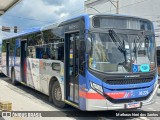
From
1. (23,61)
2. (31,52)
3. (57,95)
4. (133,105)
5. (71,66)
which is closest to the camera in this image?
(133,105)

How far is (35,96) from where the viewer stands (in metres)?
13.3

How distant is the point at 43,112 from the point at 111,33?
10.6 feet

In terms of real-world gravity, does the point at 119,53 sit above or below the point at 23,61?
above

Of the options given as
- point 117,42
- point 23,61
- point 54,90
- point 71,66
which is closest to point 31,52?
point 23,61

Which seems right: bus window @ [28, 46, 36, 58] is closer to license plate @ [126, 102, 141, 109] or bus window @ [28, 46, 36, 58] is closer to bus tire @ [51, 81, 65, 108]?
bus tire @ [51, 81, 65, 108]

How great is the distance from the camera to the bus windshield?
8422 mm

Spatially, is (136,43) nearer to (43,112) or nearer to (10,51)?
(43,112)

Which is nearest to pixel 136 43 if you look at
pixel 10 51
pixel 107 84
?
pixel 107 84

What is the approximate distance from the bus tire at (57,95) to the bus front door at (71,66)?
693mm

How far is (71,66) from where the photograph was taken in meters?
9.43

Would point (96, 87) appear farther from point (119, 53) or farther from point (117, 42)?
point (117, 42)

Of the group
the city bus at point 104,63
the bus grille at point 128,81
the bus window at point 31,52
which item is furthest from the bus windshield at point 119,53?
the bus window at point 31,52

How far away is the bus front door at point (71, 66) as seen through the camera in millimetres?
9086

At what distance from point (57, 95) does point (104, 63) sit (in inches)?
110
